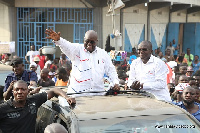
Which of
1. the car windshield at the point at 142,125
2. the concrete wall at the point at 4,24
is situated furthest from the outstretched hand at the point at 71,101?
the concrete wall at the point at 4,24

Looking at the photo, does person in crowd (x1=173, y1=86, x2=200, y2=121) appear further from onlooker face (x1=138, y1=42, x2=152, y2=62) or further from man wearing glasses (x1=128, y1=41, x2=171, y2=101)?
onlooker face (x1=138, y1=42, x2=152, y2=62)

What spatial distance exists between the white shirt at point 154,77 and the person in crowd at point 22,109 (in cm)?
145

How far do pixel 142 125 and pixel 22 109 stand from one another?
142 centimetres

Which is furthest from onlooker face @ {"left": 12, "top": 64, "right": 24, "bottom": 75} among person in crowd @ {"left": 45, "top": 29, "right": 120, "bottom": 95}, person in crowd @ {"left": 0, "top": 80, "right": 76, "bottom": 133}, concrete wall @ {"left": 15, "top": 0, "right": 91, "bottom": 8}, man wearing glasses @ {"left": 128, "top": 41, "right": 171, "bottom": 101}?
concrete wall @ {"left": 15, "top": 0, "right": 91, "bottom": 8}

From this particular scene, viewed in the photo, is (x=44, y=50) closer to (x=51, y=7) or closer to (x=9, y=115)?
(x=51, y=7)

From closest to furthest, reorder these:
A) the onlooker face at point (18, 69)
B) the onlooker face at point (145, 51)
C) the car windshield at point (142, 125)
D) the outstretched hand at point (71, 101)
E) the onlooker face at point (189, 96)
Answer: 1. the car windshield at point (142, 125)
2. the outstretched hand at point (71, 101)
3. the onlooker face at point (145, 51)
4. the onlooker face at point (189, 96)
5. the onlooker face at point (18, 69)

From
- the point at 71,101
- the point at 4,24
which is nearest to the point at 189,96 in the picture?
the point at 71,101

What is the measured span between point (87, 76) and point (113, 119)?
1513mm

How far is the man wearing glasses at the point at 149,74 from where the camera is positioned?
5.05 m

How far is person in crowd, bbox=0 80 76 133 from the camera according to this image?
155 inches

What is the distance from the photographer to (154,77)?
16.8 ft

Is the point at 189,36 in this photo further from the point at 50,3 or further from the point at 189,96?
the point at 189,96

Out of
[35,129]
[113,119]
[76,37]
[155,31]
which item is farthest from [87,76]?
[155,31]

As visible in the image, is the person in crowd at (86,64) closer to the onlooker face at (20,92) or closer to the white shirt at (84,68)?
the white shirt at (84,68)
